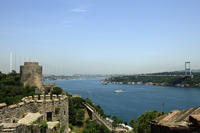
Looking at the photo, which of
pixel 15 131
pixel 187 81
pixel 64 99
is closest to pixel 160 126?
pixel 15 131

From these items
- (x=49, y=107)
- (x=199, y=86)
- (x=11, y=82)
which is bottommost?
(x=199, y=86)

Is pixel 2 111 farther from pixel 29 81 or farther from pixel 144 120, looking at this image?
pixel 144 120

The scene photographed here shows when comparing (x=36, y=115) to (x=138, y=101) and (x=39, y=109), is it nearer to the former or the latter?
(x=39, y=109)

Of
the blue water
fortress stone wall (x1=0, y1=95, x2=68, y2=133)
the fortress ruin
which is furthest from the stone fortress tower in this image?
the blue water

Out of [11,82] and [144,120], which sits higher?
[11,82]

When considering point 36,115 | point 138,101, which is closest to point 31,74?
point 36,115

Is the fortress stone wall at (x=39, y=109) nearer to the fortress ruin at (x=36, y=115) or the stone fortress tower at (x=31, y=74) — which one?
the fortress ruin at (x=36, y=115)
